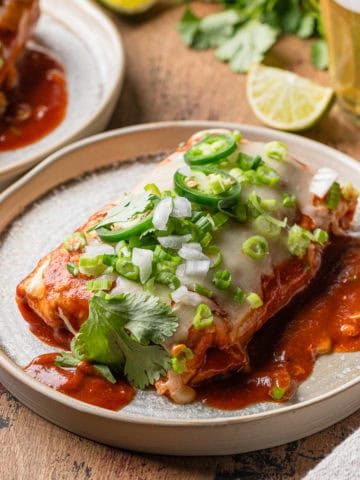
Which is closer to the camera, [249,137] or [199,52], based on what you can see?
[249,137]

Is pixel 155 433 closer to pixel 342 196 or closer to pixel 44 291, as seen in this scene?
pixel 44 291

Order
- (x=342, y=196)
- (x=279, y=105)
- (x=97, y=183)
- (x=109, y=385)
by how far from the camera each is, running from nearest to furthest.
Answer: (x=109, y=385) → (x=342, y=196) → (x=97, y=183) → (x=279, y=105)

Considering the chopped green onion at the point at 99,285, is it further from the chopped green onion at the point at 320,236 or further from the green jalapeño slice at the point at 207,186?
the chopped green onion at the point at 320,236

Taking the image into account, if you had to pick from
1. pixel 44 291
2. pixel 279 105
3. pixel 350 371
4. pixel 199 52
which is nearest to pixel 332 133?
pixel 279 105

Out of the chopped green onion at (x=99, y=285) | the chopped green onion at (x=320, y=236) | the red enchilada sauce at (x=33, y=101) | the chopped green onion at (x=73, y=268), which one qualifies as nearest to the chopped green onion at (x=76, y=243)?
the chopped green onion at (x=73, y=268)

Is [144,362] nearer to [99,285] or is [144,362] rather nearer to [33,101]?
[99,285]

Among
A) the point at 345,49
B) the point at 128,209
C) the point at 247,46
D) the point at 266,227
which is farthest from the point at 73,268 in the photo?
the point at 247,46
